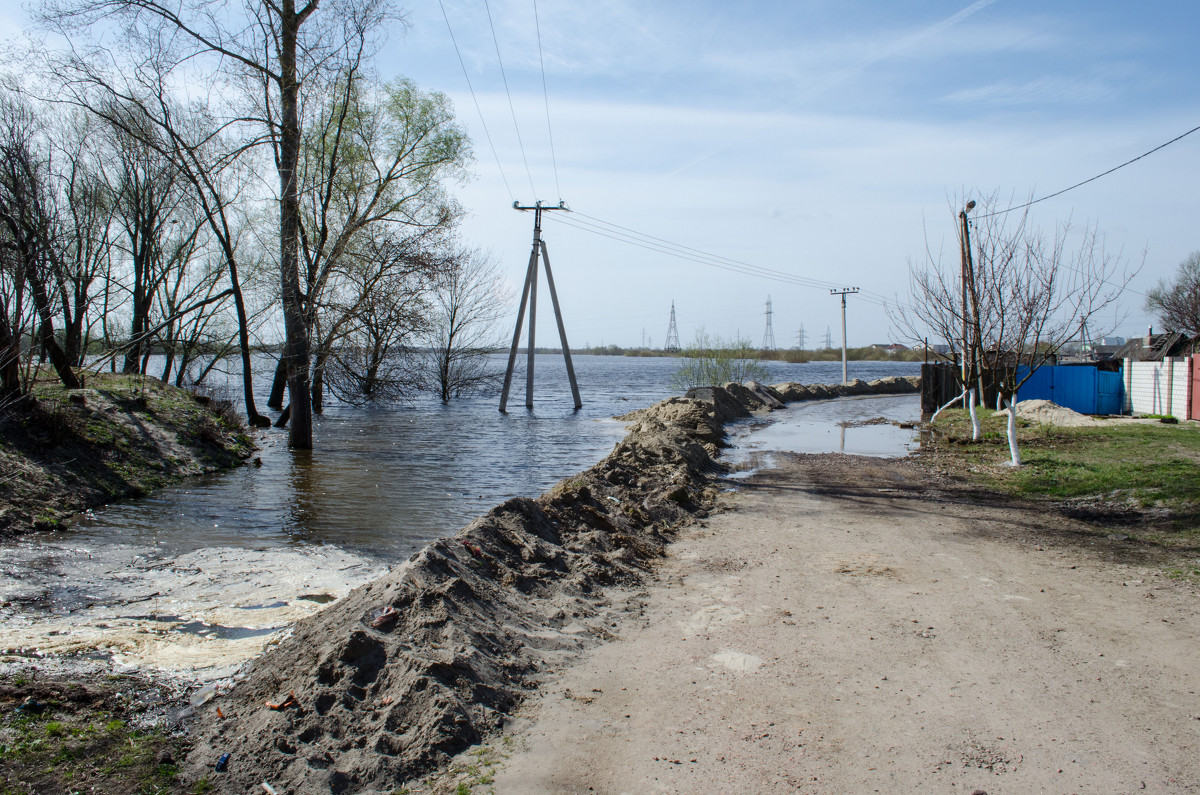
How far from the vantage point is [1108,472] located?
36.6 ft

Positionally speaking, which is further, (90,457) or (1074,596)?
(90,457)

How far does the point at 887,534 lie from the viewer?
8.38 m

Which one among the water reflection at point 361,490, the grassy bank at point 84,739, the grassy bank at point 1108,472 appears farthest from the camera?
the water reflection at point 361,490

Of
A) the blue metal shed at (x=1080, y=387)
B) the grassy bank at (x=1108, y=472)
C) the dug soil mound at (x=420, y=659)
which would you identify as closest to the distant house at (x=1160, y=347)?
the blue metal shed at (x=1080, y=387)

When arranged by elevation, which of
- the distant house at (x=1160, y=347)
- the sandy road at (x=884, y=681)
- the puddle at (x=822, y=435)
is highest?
the distant house at (x=1160, y=347)

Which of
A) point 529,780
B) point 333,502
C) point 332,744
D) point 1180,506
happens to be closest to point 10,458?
point 333,502

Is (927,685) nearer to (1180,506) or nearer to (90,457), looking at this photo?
(1180,506)

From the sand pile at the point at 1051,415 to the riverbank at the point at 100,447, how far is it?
18.0 meters

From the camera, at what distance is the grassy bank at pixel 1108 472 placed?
27.6 feet

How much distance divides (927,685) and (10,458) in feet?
35.8

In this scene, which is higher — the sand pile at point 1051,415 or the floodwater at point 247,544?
the sand pile at point 1051,415

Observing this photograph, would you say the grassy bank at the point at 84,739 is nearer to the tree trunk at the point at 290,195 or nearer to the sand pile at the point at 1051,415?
the tree trunk at the point at 290,195

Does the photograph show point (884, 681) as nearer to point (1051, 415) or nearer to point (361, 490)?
point (361, 490)

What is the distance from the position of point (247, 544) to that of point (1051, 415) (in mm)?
Answer: 19016
